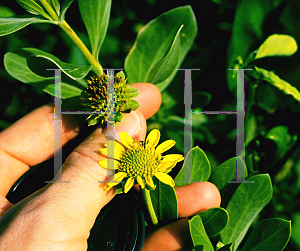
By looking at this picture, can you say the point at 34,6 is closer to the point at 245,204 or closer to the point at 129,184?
the point at 129,184

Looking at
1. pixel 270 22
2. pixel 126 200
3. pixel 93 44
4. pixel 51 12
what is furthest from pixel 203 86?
pixel 51 12

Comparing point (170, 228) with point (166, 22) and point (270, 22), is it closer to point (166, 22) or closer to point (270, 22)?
point (166, 22)

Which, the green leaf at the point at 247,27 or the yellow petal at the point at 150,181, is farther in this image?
the green leaf at the point at 247,27

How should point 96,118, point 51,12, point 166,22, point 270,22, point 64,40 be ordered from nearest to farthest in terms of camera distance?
point 51,12, point 96,118, point 166,22, point 270,22, point 64,40

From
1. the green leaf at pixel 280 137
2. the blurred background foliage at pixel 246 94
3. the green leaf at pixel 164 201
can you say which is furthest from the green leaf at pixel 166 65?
the green leaf at pixel 280 137

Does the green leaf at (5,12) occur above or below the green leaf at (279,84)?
above

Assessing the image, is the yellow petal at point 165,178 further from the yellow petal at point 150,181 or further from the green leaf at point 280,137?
the green leaf at point 280,137

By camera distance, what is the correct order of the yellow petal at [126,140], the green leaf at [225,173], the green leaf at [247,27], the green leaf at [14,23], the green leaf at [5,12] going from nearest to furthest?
the green leaf at [14,23], the yellow petal at [126,140], the green leaf at [225,173], the green leaf at [247,27], the green leaf at [5,12]
